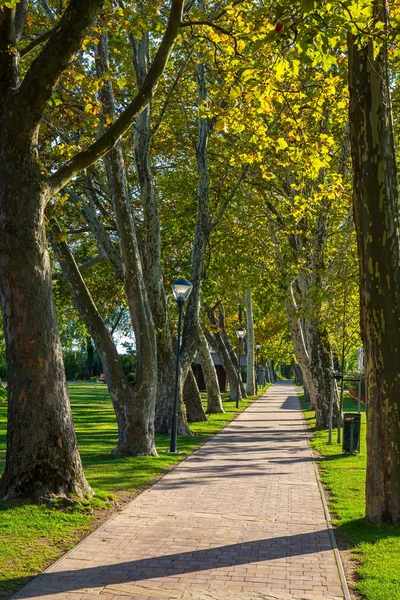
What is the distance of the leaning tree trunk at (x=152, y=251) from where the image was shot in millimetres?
14984

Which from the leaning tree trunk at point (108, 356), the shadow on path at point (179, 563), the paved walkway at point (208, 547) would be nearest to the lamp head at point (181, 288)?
the leaning tree trunk at point (108, 356)

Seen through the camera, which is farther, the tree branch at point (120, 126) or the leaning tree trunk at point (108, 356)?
the leaning tree trunk at point (108, 356)

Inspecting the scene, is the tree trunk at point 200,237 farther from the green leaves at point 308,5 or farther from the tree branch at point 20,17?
the green leaves at point 308,5

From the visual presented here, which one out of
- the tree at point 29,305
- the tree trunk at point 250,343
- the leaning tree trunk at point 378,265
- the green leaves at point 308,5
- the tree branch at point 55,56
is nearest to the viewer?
the green leaves at point 308,5

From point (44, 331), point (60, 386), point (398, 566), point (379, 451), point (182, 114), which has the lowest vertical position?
point (398, 566)

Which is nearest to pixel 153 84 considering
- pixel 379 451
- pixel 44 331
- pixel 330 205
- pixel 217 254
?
pixel 44 331

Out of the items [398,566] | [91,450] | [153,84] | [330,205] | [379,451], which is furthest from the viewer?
[330,205]

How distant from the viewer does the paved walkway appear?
5.68 m

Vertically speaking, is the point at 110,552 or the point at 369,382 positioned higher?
the point at 369,382

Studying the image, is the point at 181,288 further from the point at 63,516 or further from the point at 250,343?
the point at 250,343

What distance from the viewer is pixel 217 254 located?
83.7 ft

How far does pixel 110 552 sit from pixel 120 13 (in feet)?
24.3

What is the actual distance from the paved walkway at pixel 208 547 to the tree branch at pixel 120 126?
171 inches

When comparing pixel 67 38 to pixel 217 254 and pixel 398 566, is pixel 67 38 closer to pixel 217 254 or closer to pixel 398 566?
pixel 398 566
